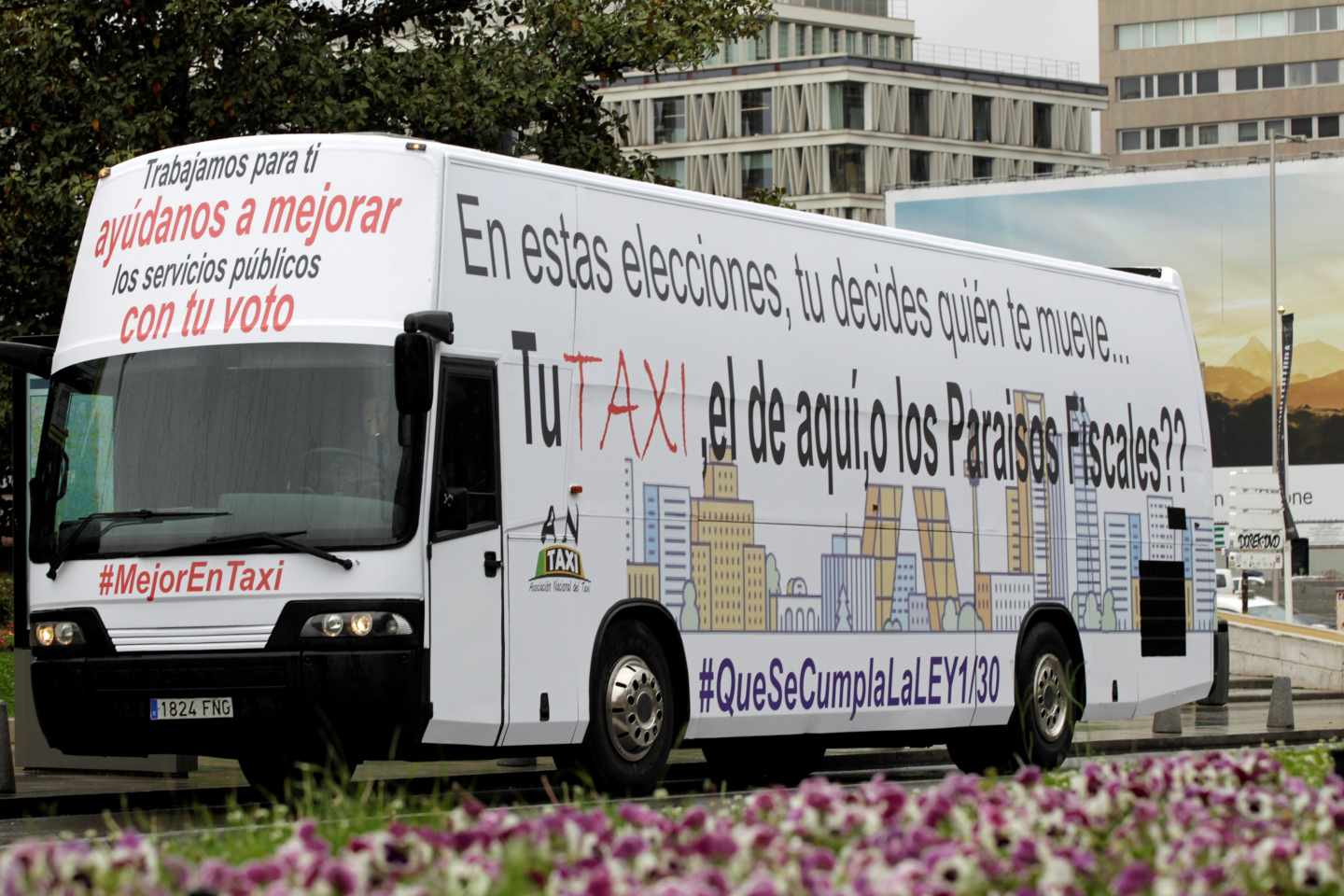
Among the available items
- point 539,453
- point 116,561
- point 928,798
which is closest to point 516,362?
point 539,453

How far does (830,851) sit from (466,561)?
6.81 m

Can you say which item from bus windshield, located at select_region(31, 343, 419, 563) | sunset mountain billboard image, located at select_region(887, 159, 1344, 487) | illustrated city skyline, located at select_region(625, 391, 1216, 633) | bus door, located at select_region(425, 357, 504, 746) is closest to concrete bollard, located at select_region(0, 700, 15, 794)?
bus windshield, located at select_region(31, 343, 419, 563)

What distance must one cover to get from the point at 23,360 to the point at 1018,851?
9768 millimetres

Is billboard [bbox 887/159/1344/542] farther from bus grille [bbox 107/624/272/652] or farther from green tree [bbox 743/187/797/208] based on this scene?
bus grille [bbox 107/624/272/652]

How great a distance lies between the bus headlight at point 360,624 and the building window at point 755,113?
4932 inches

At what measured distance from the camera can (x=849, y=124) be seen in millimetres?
136500

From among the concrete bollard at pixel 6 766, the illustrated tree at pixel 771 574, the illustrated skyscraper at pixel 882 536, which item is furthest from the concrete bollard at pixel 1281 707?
the concrete bollard at pixel 6 766

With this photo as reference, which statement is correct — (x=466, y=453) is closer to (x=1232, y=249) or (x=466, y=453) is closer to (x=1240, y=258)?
(x=1240, y=258)

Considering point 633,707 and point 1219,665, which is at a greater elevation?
point 1219,665

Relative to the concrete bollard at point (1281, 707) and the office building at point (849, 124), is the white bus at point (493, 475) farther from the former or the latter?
the office building at point (849, 124)

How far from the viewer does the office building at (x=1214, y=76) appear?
150 metres

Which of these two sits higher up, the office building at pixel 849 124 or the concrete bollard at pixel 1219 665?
the office building at pixel 849 124

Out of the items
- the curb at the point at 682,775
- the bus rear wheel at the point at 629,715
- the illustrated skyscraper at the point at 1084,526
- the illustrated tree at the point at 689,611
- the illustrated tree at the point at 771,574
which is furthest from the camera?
the illustrated skyscraper at the point at 1084,526

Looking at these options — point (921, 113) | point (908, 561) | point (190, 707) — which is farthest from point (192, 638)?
point (921, 113)
